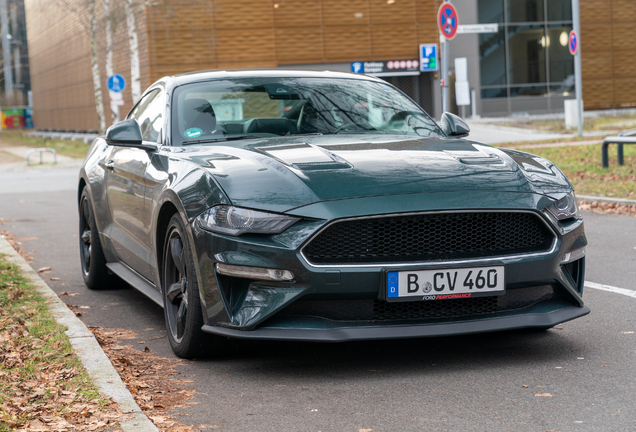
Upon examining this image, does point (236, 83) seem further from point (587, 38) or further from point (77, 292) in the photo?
point (587, 38)

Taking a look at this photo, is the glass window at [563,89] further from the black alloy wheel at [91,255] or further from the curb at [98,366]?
the curb at [98,366]

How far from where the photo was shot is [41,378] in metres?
4.07

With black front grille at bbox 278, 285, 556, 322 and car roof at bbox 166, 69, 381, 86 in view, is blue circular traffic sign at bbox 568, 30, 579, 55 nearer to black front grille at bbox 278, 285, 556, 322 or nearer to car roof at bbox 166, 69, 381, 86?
car roof at bbox 166, 69, 381, 86

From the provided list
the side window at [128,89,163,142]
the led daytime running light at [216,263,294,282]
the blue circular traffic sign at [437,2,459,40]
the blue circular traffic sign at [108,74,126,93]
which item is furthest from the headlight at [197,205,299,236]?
the blue circular traffic sign at [108,74,126,93]

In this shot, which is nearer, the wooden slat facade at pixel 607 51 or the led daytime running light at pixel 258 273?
the led daytime running light at pixel 258 273

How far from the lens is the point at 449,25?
1585cm

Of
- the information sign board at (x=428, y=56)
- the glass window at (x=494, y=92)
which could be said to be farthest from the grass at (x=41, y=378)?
the glass window at (x=494, y=92)

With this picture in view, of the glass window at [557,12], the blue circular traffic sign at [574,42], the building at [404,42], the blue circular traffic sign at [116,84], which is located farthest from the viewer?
the glass window at [557,12]

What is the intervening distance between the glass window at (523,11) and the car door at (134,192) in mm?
35935

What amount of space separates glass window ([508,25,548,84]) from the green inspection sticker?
36042 mm

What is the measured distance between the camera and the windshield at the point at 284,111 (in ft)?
17.4

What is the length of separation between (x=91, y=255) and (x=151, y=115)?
4.84ft

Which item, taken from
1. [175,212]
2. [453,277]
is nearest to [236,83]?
[175,212]

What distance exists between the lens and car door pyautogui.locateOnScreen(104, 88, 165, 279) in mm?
5270
